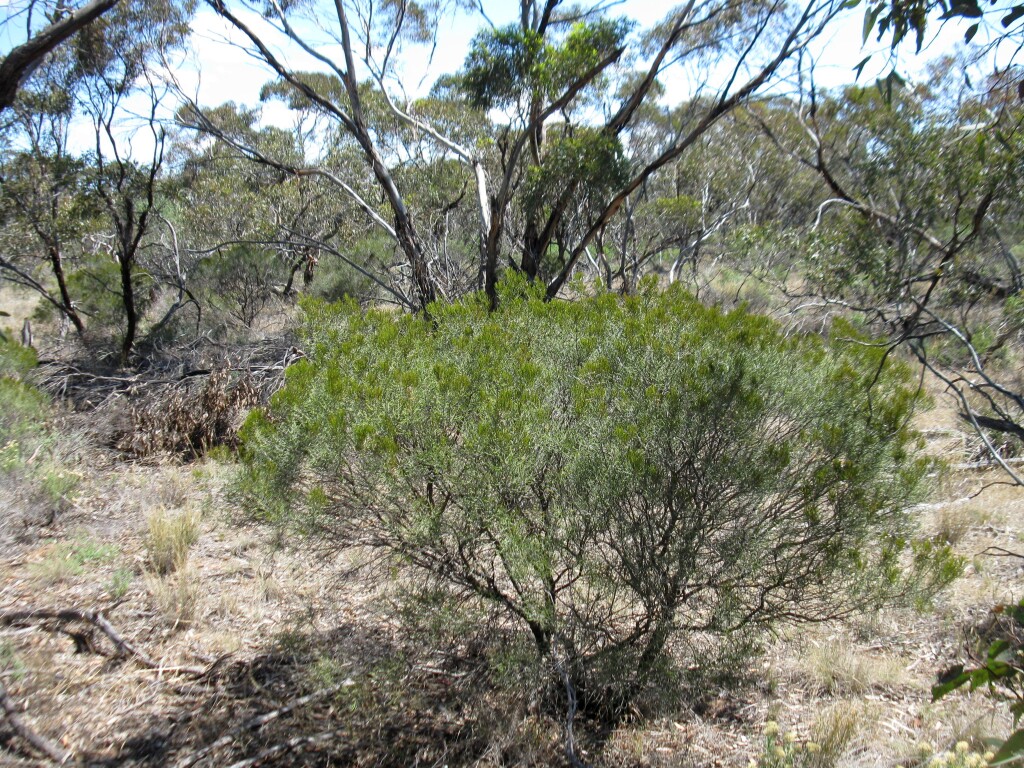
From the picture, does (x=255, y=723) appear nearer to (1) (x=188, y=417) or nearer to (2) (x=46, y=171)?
(1) (x=188, y=417)

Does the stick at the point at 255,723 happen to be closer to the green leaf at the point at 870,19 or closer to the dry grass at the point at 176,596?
the dry grass at the point at 176,596

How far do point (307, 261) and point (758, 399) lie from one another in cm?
1471

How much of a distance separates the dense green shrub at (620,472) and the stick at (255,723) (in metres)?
0.89

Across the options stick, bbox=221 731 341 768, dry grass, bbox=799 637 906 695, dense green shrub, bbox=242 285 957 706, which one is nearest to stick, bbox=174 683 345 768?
stick, bbox=221 731 341 768

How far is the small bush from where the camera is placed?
17.8 feet

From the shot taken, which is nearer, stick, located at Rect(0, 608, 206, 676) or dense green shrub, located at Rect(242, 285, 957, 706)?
dense green shrub, located at Rect(242, 285, 957, 706)

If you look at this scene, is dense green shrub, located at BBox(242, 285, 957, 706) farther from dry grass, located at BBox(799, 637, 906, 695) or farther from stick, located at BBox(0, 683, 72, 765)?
stick, located at BBox(0, 683, 72, 765)

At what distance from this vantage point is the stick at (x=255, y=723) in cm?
364

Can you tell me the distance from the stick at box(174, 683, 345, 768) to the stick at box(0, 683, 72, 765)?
554mm

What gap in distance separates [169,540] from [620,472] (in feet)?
12.6

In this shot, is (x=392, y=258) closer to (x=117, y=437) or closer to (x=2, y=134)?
(x=2, y=134)

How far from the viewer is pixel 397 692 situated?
376cm

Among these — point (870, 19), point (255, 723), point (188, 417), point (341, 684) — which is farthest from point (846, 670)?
point (188, 417)

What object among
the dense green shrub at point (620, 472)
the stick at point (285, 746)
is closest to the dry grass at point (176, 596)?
the stick at point (285, 746)
